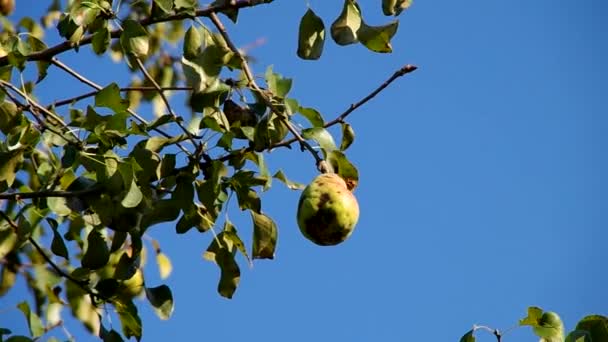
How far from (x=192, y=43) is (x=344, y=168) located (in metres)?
0.37

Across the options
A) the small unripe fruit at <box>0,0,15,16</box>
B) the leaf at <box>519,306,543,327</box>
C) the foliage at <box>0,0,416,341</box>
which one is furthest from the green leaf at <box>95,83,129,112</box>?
the small unripe fruit at <box>0,0,15,16</box>

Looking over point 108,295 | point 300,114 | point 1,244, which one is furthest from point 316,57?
point 1,244

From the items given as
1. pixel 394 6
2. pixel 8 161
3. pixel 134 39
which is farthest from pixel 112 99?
pixel 394 6

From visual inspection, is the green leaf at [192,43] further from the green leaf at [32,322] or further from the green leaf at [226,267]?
the green leaf at [32,322]

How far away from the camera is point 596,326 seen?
6.37 ft

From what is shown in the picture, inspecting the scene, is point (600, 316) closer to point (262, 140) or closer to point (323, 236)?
point (323, 236)

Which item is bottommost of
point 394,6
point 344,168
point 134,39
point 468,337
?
point 468,337

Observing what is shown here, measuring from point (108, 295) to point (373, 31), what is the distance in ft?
2.45

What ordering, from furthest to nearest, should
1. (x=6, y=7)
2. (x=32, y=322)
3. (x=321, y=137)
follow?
(x=6, y=7), (x=32, y=322), (x=321, y=137)

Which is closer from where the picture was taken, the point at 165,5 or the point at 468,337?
the point at 468,337

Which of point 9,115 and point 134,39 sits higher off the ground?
point 134,39

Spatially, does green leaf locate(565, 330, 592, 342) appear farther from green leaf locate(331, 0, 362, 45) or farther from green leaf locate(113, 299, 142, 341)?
green leaf locate(113, 299, 142, 341)

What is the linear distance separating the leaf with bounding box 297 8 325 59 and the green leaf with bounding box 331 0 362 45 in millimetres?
52

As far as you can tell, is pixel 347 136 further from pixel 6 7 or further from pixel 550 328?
pixel 6 7
